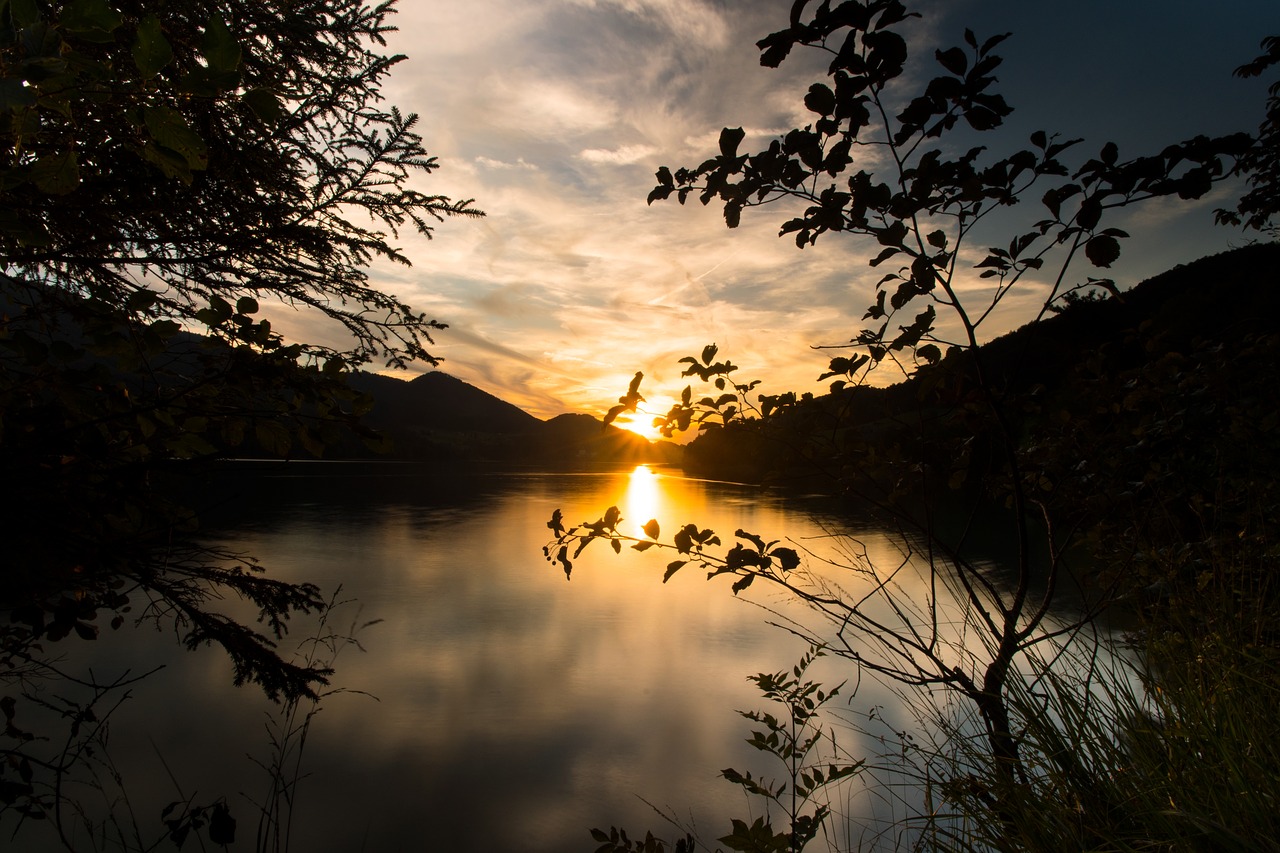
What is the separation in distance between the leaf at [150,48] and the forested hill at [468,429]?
106 meters

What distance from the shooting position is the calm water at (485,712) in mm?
5469

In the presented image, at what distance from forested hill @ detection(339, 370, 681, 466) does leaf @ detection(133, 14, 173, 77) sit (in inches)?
4172

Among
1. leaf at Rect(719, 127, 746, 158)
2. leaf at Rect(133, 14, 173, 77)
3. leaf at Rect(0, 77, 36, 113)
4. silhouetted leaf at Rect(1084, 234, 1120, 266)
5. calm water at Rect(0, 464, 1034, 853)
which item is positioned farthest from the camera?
calm water at Rect(0, 464, 1034, 853)

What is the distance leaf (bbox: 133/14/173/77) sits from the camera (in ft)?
2.88

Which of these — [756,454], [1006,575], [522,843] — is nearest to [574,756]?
[522,843]

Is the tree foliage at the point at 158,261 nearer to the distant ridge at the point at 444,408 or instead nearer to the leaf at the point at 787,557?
the leaf at the point at 787,557

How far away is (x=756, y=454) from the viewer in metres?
2.45

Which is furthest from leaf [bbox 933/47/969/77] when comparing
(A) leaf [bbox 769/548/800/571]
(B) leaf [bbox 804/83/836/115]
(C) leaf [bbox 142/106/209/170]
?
(C) leaf [bbox 142/106/209/170]

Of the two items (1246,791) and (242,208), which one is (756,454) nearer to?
(1246,791)

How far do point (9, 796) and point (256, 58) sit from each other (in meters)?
3.55

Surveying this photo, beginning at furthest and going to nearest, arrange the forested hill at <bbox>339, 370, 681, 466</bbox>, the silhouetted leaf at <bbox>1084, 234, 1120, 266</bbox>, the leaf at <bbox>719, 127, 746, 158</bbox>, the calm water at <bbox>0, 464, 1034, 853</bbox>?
the forested hill at <bbox>339, 370, 681, 466</bbox>, the calm water at <bbox>0, 464, 1034, 853</bbox>, the leaf at <bbox>719, 127, 746, 158</bbox>, the silhouetted leaf at <bbox>1084, 234, 1120, 266</bbox>

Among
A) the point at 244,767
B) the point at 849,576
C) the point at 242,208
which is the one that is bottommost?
the point at 244,767

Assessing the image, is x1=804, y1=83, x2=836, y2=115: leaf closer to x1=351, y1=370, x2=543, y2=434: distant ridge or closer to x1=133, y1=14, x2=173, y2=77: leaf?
x1=133, y1=14, x2=173, y2=77: leaf

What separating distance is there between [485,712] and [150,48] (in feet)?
26.3
